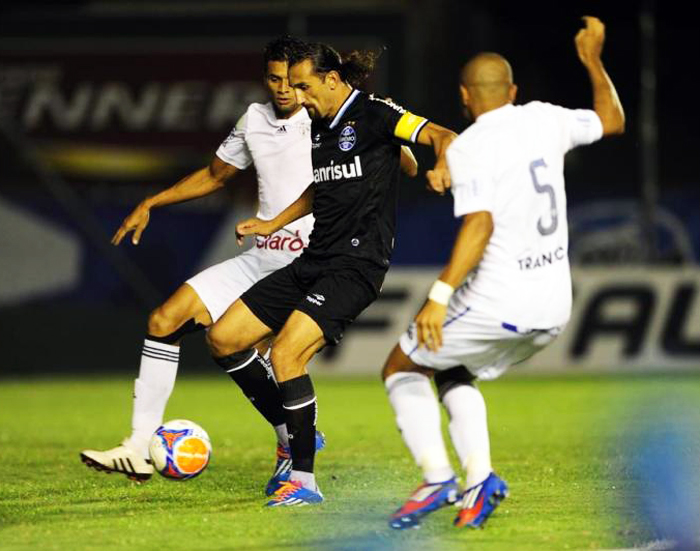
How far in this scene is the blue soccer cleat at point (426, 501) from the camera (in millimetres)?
6234

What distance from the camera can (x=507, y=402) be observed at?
13.4m

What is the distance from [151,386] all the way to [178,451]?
18.2 inches

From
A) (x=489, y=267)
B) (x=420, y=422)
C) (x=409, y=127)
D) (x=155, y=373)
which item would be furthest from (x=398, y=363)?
(x=155, y=373)

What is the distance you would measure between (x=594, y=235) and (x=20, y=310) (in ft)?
20.1

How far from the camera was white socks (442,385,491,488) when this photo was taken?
6301 millimetres

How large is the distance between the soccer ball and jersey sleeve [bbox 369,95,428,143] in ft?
5.85

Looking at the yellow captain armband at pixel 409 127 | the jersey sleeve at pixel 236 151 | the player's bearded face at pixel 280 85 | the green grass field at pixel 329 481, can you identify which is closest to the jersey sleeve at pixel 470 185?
the yellow captain armband at pixel 409 127

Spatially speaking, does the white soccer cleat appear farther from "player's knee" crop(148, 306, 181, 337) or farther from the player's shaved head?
the player's shaved head

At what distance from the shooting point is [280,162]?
26.3 ft

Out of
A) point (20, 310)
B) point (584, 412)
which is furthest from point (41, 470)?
point (20, 310)

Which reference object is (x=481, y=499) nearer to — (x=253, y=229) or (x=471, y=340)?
(x=471, y=340)

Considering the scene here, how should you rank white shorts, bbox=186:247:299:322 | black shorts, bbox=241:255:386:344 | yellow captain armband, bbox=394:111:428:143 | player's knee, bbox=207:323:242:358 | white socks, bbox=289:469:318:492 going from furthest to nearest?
white shorts, bbox=186:247:299:322, player's knee, bbox=207:323:242:358, white socks, bbox=289:469:318:492, black shorts, bbox=241:255:386:344, yellow captain armband, bbox=394:111:428:143

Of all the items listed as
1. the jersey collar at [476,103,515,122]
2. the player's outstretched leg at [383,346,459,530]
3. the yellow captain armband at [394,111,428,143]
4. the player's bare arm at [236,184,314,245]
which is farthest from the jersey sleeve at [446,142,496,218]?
the player's bare arm at [236,184,314,245]

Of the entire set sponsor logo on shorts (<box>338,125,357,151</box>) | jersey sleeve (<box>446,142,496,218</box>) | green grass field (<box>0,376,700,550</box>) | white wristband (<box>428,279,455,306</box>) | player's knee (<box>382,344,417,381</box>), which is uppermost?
sponsor logo on shorts (<box>338,125,357,151</box>)
